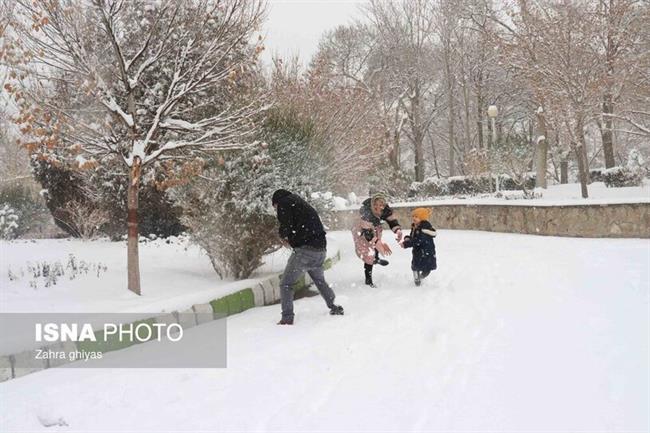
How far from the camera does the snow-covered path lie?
3.76m

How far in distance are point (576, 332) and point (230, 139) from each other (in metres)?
5.44

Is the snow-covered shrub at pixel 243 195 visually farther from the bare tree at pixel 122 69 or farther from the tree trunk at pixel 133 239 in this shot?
the tree trunk at pixel 133 239

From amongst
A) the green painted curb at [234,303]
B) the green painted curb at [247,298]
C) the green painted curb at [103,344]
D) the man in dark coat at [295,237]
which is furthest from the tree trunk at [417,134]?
the green painted curb at [103,344]

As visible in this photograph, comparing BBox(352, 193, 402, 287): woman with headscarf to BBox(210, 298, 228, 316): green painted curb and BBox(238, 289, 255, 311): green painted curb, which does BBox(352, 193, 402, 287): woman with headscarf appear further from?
BBox(210, 298, 228, 316): green painted curb

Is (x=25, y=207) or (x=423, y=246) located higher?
(x=25, y=207)

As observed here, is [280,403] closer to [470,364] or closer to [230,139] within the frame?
[470,364]

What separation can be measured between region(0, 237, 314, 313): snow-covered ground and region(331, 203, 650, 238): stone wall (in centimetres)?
770

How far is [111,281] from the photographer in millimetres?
8242

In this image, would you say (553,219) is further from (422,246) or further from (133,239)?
(133,239)

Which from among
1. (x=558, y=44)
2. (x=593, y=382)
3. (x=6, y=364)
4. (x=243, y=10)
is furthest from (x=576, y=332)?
(x=558, y=44)

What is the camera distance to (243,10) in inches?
316

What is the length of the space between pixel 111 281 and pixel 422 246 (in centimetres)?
465

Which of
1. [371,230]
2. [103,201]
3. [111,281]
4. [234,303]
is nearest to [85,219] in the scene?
[103,201]

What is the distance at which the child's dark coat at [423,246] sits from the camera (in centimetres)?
859
